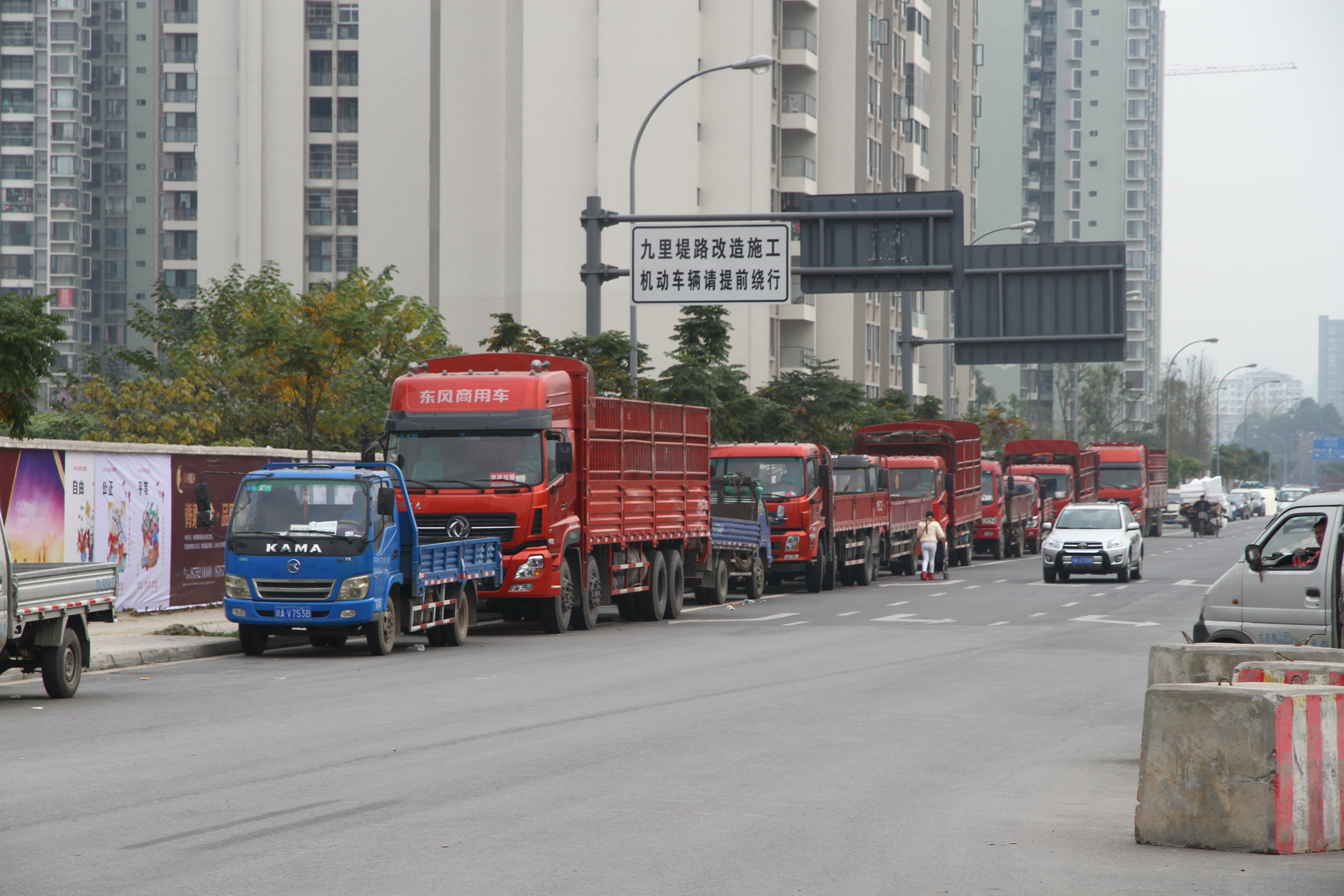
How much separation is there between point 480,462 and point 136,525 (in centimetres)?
595

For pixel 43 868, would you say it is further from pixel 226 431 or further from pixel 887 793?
pixel 226 431

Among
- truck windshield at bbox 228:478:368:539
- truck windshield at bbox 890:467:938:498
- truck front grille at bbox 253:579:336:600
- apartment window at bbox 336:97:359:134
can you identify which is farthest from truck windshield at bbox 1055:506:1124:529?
apartment window at bbox 336:97:359:134

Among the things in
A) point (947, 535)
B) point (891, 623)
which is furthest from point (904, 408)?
point (891, 623)

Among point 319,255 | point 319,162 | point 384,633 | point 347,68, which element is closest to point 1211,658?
point 384,633

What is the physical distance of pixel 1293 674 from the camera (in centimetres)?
933

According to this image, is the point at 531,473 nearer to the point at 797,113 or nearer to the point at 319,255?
the point at 797,113

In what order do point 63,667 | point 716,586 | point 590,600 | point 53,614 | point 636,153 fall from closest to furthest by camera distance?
point 53,614 < point 63,667 < point 590,600 < point 716,586 < point 636,153

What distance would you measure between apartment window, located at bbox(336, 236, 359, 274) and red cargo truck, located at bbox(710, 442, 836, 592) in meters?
45.9

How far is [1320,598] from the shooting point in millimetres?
13711

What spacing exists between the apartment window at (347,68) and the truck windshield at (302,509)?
60.3 metres

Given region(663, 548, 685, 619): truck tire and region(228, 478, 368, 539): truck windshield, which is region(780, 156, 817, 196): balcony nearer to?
region(663, 548, 685, 619): truck tire

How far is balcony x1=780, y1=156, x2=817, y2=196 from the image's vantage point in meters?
74.2

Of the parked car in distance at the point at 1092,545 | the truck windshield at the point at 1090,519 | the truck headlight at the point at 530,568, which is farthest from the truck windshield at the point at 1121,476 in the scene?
the truck headlight at the point at 530,568

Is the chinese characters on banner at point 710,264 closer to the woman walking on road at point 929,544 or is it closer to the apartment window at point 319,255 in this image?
the woman walking on road at point 929,544
